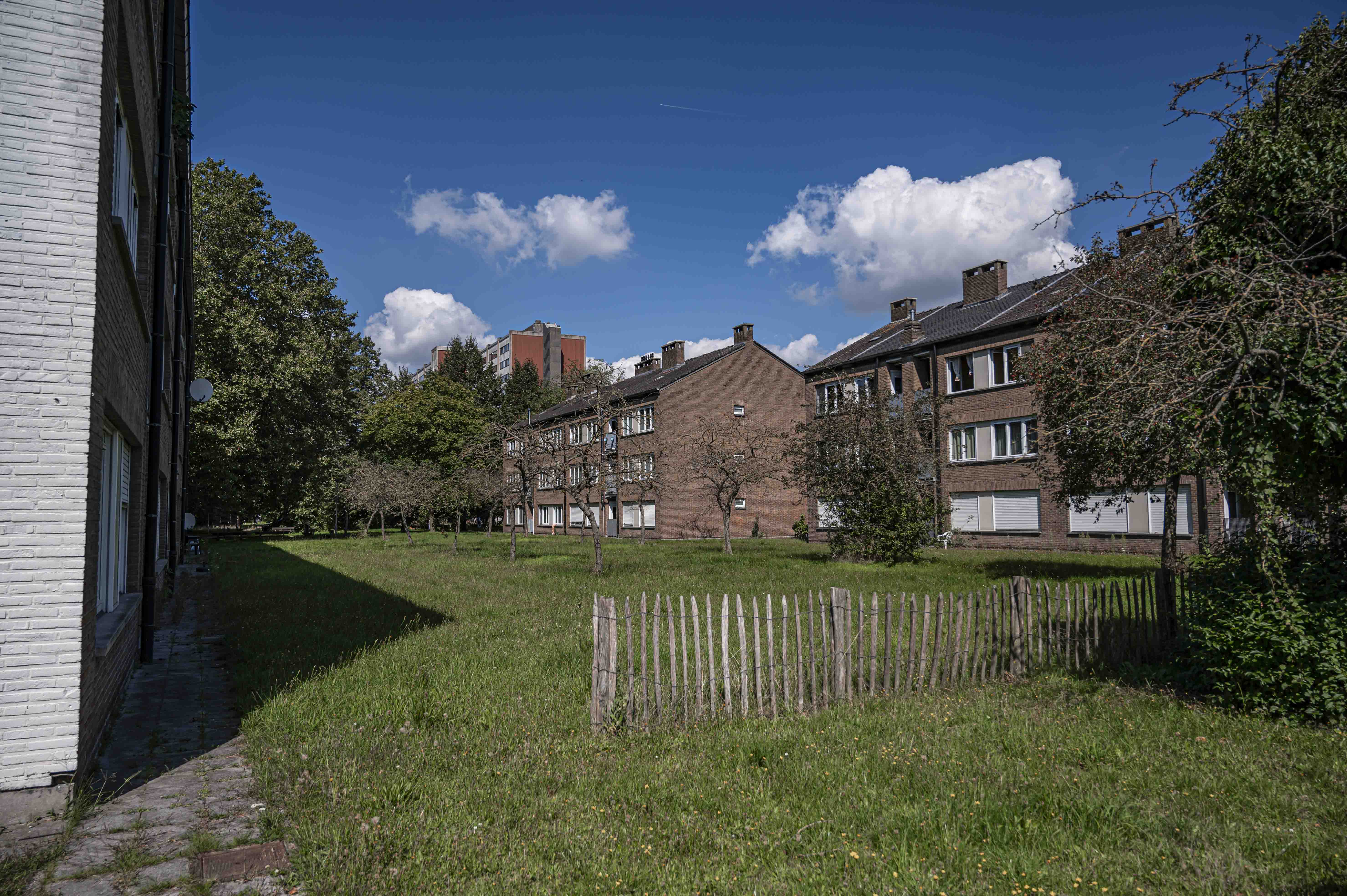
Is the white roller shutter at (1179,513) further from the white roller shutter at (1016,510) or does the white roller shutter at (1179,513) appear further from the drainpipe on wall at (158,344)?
the drainpipe on wall at (158,344)

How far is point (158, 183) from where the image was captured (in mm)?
10445

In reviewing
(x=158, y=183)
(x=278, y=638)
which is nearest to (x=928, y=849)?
(x=278, y=638)

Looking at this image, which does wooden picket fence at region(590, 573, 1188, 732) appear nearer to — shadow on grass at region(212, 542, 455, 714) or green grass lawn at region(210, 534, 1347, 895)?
green grass lawn at region(210, 534, 1347, 895)

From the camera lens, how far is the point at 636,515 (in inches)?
1924

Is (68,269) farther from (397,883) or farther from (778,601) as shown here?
(778,601)

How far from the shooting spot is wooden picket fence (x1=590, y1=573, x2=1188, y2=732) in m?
6.96

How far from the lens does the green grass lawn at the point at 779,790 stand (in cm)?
420

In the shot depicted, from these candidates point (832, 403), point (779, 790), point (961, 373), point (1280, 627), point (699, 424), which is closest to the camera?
point (779, 790)

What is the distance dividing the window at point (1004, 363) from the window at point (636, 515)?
64.5ft

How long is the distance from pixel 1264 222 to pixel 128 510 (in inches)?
506

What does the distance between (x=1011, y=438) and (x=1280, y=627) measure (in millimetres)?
26986

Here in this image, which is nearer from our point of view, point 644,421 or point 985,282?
point 985,282

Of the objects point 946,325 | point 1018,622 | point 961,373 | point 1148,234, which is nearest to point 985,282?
point 946,325

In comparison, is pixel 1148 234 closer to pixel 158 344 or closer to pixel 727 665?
pixel 727 665
